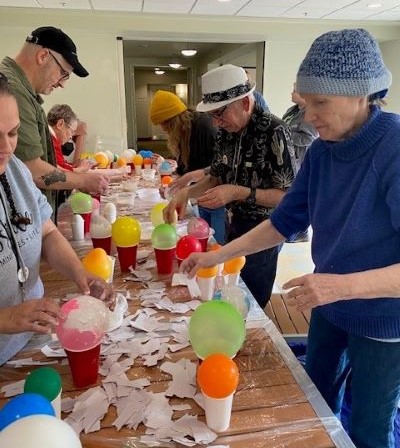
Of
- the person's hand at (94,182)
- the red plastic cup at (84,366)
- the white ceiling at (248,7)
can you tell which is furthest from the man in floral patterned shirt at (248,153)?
the white ceiling at (248,7)

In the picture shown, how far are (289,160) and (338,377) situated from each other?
90 centimetres

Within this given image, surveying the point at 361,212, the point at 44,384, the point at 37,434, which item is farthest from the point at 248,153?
the point at 37,434

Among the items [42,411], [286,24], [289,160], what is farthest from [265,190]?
[286,24]

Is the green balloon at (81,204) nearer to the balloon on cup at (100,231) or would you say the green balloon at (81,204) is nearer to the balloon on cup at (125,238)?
the balloon on cup at (100,231)

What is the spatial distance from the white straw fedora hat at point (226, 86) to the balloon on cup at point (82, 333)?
1.12 meters

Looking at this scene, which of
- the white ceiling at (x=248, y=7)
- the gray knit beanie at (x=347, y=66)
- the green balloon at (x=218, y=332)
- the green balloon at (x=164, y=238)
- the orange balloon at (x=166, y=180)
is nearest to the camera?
the green balloon at (x=218, y=332)

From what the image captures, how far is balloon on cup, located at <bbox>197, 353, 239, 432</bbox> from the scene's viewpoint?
70cm

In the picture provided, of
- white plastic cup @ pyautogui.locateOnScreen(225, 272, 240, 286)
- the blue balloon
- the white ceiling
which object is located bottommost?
white plastic cup @ pyautogui.locateOnScreen(225, 272, 240, 286)

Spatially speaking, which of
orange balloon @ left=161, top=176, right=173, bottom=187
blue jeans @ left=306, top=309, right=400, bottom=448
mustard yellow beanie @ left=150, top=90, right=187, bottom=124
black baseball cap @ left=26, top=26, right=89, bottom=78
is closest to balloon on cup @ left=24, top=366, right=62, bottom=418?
blue jeans @ left=306, top=309, right=400, bottom=448

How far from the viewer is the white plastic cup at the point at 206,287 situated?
123 cm

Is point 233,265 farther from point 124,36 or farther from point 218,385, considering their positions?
point 124,36

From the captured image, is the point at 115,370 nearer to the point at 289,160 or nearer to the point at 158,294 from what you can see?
the point at 158,294

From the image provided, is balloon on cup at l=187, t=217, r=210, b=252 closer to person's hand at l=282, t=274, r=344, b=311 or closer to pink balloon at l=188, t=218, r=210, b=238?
pink balloon at l=188, t=218, r=210, b=238

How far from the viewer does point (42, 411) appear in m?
0.57
